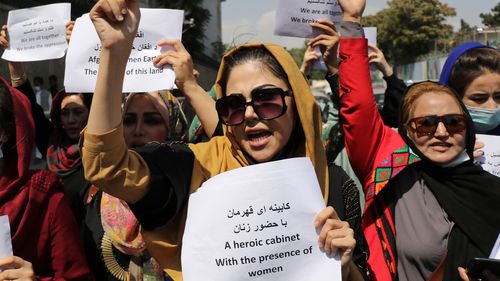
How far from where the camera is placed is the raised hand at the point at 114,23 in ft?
5.26

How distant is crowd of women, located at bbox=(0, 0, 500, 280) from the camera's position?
1.70m

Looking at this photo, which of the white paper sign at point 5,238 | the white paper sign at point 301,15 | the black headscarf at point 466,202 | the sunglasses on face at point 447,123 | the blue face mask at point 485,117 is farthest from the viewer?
the white paper sign at point 301,15

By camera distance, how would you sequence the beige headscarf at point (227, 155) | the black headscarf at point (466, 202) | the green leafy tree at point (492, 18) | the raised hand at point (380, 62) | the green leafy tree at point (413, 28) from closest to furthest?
the beige headscarf at point (227, 155) → the black headscarf at point (466, 202) → the raised hand at point (380, 62) → the green leafy tree at point (413, 28) → the green leafy tree at point (492, 18)

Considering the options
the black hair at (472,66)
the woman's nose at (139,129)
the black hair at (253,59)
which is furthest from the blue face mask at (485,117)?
the woman's nose at (139,129)

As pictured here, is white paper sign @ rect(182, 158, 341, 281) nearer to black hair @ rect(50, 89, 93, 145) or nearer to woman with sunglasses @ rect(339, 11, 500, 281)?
woman with sunglasses @ rect(339, 11, 500, 281)

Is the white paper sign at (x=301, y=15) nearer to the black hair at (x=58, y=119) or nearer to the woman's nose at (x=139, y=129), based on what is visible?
the woman's nose at (x=139, y=129)

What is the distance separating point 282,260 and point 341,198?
1.33 feet

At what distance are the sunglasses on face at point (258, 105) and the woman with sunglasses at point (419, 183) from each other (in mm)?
519

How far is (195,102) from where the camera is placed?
2561 millimetres

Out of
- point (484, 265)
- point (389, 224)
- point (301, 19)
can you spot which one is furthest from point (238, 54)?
point (301, 19)

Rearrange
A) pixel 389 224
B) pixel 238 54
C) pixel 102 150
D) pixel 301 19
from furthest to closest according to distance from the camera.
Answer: pixel 301 19 < pixel 389 224 < pixel 238 54 < pixel 102 150

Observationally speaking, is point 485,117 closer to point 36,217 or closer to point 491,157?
point 491,157

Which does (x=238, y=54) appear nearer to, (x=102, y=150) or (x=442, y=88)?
(x=102, y=150)

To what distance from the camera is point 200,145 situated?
1940mm
